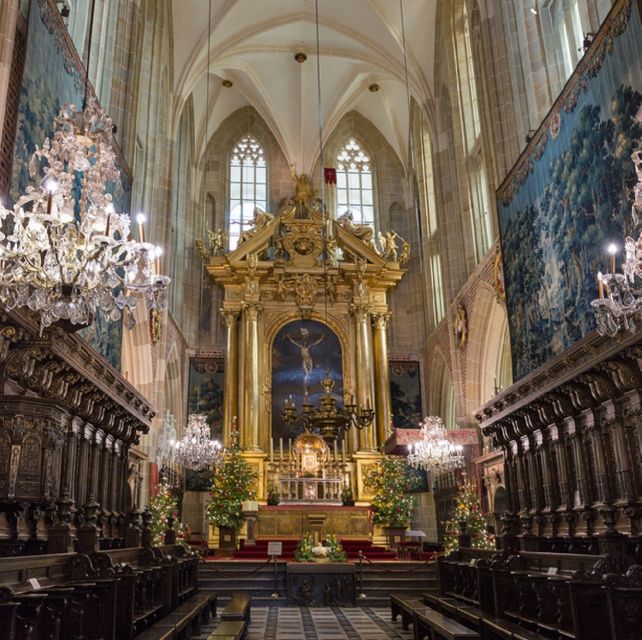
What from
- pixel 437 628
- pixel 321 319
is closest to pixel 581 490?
pixel 437 628

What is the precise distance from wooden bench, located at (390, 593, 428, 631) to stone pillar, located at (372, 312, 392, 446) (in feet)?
32.3

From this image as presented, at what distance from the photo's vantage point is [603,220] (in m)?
8.93

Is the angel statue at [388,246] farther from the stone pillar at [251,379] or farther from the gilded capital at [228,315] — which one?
the gilded capital at [228,315]

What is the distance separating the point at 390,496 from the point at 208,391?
664 cm

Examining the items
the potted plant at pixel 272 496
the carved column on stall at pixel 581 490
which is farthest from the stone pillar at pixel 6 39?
the potted plant at pixel 272 496

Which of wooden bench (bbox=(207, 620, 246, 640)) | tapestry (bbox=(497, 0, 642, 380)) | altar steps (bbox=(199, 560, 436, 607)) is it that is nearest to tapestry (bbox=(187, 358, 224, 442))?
altar steps (bbox=(199, 560, 436, 607))

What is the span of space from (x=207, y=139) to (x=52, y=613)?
20.9m

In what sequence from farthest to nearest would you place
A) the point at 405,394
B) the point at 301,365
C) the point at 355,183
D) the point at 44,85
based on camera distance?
the point at 355,183
the point at 405,394
the point at 301,365
the point at 44,85

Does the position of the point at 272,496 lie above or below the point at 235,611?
above

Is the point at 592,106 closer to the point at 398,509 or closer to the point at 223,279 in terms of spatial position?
the point at 398,509

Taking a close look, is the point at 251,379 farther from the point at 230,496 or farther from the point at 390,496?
the point at 390,496

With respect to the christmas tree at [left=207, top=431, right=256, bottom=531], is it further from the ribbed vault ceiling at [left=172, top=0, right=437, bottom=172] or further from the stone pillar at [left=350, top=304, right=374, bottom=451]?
the ribbed vault ceiling at [left=172, top=0, right=437, bottom=172]

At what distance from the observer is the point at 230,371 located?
20.6m

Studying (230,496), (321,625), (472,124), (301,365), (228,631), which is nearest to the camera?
(228,631)
